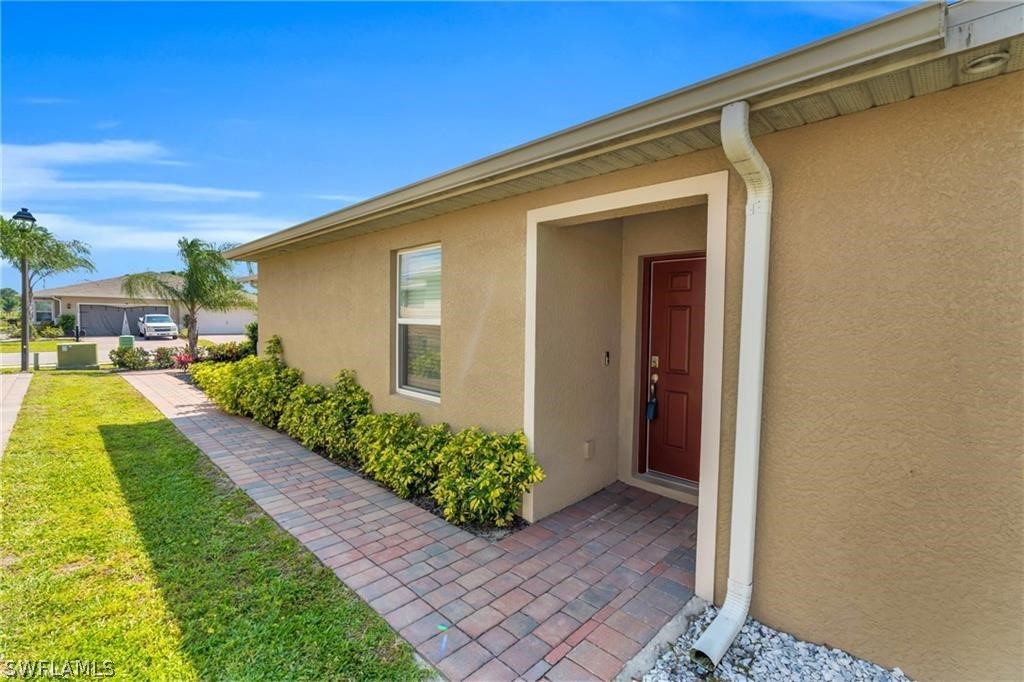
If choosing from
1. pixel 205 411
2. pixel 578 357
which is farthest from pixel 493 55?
pixel 205 411

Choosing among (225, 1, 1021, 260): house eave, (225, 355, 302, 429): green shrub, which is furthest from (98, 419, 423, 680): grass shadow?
(225, 1, 1021, 260): house eave

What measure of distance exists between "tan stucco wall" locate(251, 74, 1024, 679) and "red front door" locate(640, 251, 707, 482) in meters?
1.87

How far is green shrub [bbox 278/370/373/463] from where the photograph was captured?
607 cm

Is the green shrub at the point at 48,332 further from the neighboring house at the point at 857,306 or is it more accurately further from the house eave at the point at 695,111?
the neighboring house at the point at 857,306

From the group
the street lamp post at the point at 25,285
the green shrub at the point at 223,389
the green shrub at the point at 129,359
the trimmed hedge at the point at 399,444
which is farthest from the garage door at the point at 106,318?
the trimmed hedge at the point at 399,444

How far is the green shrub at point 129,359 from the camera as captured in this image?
15.6 meters

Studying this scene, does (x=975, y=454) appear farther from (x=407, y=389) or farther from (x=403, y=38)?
(x=403, y=38)

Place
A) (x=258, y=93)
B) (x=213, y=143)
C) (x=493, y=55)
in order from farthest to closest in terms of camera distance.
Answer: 1. (x=213, y=143)
2. (x=258, y=93)
3. (x=493, y=55)

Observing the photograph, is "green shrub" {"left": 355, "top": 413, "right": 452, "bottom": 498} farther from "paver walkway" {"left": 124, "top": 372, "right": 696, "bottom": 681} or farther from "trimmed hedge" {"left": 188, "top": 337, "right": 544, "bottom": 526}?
"paver walkway" {"left": 124, "top": 372, "right": 696, "bottom": 681}

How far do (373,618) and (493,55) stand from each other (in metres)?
6.31

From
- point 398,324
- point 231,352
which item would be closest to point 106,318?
point 231,352

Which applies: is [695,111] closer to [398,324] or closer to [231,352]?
[398,324]

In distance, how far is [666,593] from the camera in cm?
317

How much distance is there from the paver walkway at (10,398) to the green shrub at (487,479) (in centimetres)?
616
